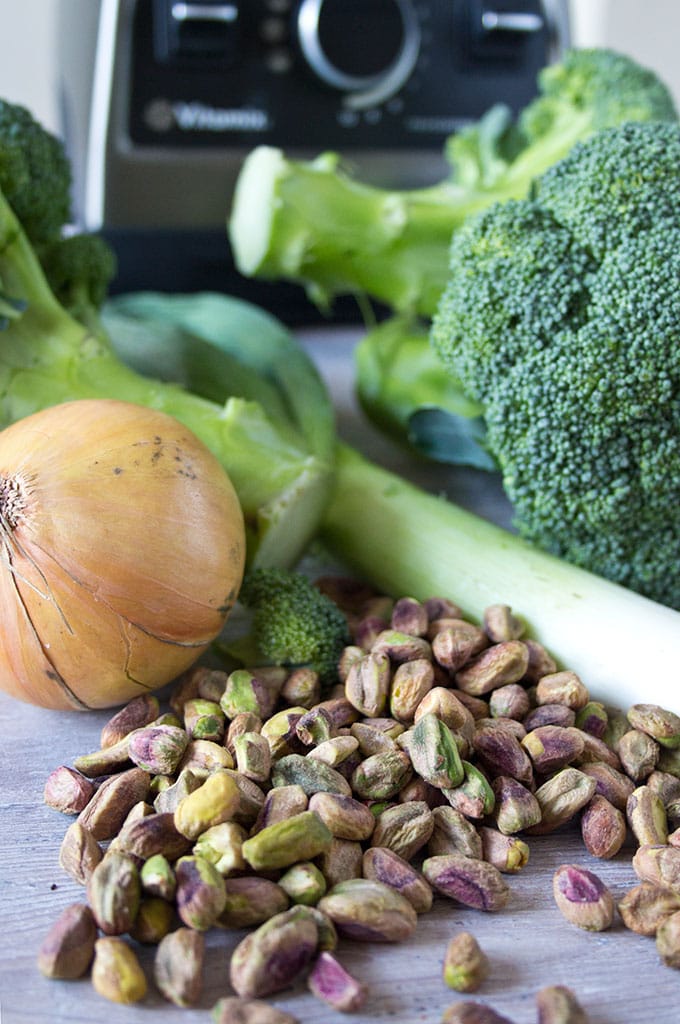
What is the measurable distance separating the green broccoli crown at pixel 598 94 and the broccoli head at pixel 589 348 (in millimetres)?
257

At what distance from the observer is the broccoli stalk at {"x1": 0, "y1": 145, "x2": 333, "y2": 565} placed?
85 cm

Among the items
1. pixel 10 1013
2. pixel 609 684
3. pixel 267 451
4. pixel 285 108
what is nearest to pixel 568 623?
pixel 609 684

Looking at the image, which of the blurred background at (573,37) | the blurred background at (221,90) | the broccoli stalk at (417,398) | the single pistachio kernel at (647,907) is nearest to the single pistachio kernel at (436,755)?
the single pistachio kernel at (647,907)

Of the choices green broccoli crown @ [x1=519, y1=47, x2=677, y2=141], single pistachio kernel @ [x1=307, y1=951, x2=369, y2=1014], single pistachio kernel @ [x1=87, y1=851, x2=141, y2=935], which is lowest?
single pistachio kernel @ [x1=307, y1=951, x2=369, y2=1014]

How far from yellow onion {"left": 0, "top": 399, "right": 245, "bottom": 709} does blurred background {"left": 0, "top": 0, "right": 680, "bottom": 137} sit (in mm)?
820

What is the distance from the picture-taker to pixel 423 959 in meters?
0.52

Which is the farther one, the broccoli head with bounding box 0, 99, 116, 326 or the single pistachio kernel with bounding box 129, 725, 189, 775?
the broccoli head with bounding box 0, 99, 116, 326

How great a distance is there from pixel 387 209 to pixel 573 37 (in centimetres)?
55

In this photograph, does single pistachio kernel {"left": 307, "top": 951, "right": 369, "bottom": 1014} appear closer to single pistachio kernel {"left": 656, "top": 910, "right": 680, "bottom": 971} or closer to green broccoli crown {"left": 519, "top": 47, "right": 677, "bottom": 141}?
single pistachio kernel {"left": 656, "top": 910, "right": 680, "bottom": 971}

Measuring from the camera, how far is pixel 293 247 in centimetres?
105

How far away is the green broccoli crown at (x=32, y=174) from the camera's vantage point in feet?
2.91

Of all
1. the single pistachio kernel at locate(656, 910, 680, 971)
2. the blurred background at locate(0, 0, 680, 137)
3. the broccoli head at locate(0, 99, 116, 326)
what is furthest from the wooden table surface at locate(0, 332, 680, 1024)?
the blurred background at locate(0, 0, 680, 137)

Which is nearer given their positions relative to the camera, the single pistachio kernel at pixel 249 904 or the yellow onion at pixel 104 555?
the single pistachio kernel at pixel 249 904

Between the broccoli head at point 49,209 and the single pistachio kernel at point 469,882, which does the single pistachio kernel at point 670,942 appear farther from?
the broccoli head at point 49,209
